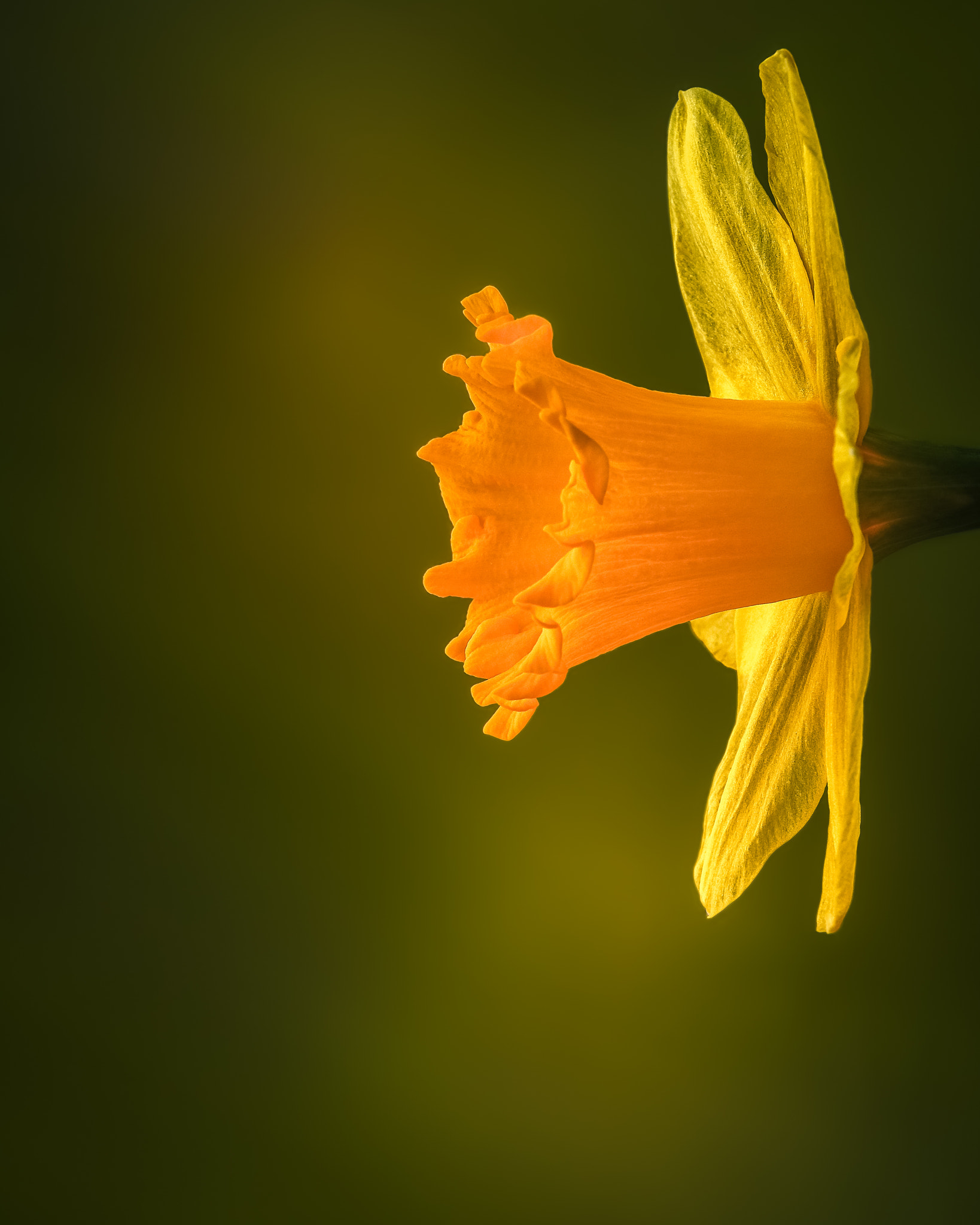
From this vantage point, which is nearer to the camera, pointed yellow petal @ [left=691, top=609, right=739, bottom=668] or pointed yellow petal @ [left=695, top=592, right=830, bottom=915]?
pointed yellow petal @ [left=695, top=592, right=830, bottom=915]

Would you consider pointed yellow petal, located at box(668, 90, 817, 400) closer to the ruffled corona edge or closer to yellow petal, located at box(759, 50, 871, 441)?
yellow petal, located at box(759, 50, 871, 441)

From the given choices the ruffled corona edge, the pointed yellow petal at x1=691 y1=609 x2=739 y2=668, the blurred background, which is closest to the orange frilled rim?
the ruffled corona edge

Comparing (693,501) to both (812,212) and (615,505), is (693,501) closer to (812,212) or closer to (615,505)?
(615,505)

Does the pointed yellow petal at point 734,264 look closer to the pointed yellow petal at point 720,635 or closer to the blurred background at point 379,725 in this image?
the pointed yellow petal at point 720,635

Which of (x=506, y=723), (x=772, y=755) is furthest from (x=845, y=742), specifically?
(x=506, y=723)

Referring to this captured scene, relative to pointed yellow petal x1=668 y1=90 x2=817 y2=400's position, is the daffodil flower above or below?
below

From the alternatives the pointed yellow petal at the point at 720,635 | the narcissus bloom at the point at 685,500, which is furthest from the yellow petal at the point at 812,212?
the pointed yellow petal at the point at 720,635

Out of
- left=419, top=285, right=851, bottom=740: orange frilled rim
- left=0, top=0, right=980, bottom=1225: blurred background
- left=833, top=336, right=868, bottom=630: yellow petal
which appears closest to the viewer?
left=833, top=336, right=868, bottom=630: yellow petal
